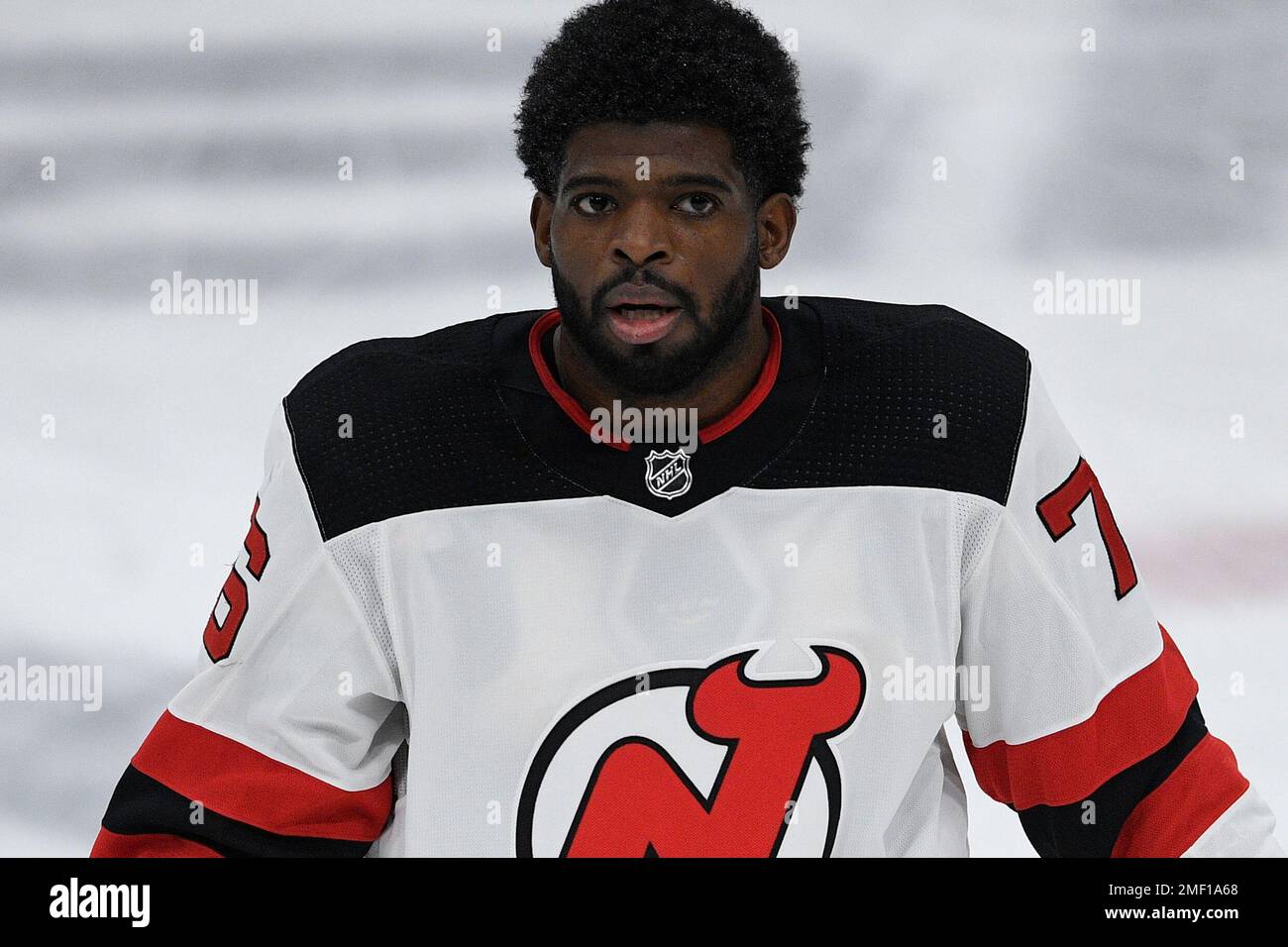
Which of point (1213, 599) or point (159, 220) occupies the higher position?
point (159, 220)

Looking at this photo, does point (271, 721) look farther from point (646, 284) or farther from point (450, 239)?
point (450, 239)

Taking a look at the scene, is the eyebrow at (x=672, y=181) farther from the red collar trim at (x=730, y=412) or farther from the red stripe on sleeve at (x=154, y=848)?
the red stripe on sleeve at (x=154, y=848)

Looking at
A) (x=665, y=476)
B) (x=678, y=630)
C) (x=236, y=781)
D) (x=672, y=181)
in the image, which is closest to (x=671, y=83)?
(x=672, y=181)

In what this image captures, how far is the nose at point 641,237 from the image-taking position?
1130 mm

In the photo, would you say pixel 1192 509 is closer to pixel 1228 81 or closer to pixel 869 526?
pixel 1228 81

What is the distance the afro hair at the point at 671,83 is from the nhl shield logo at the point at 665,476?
0.21 meters

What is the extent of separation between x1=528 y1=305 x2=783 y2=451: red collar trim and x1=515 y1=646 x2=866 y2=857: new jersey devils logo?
173 millimetres

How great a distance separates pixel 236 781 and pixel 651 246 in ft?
1.70

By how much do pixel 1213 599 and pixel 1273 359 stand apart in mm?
350

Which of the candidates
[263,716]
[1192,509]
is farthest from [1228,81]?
[263,716]
